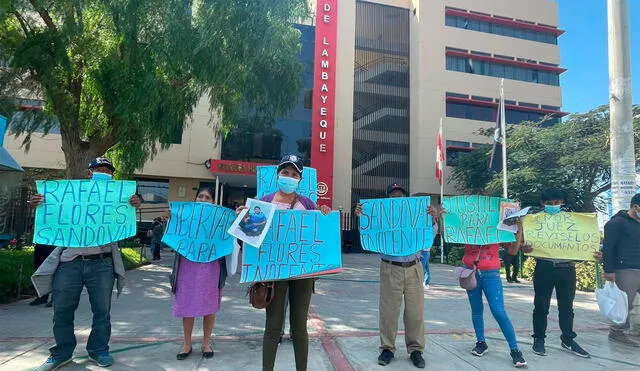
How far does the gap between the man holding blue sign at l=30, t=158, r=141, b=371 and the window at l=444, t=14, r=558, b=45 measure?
30.9 metres

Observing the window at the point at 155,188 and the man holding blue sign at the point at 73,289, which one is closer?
the man holding blue sign at the point at 73,289

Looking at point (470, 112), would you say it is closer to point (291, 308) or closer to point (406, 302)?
point (406, 302)

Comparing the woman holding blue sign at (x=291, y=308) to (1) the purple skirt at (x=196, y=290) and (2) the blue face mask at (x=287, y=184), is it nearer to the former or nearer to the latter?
(2) the blue face mask at (x=287, y=184)

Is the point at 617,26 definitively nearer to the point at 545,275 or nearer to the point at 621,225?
the point at 621,225

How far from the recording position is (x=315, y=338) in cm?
497

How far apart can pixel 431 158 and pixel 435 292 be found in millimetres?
19468

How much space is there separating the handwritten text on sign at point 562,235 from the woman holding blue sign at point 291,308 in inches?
116

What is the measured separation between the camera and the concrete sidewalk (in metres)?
4.05

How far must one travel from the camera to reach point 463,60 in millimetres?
29453

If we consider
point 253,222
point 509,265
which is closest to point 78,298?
point 253,222

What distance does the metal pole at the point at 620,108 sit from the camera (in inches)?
239

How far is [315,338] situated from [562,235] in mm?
3242

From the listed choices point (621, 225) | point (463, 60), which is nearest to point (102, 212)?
point (621, 225)

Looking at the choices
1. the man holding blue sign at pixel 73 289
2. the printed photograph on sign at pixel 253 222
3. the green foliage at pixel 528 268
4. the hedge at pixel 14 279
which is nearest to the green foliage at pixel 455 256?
the green foliage at pixel 528 268
